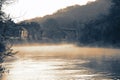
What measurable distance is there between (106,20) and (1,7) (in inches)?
2795

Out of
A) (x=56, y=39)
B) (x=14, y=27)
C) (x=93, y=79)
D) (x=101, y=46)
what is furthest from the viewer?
(x=56, y=39)

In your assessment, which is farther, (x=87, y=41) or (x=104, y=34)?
(x=87, y=41)

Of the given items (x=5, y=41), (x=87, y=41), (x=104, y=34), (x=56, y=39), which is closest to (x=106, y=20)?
(x=104, y=34)

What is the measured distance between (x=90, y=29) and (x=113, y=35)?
48.9ft

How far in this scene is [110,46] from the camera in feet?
249

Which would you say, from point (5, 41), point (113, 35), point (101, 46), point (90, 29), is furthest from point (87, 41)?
point (5, 41)

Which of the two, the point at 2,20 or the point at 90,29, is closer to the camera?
the point at 2,20

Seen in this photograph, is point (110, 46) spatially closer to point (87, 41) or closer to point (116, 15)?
point (116, 15)

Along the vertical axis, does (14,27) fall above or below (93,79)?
above

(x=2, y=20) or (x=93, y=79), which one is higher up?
(x=2, y=20)

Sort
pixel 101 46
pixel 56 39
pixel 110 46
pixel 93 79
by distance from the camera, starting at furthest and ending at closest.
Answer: pixel 56 39 → pixel 101 46 → pixel 110 46 → pixel 93 79

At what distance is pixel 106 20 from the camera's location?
8294 centimetres

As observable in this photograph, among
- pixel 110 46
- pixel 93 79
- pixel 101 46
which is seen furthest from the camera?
pixel 101 46

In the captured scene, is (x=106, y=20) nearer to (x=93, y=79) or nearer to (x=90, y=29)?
(x=90, y=29)
